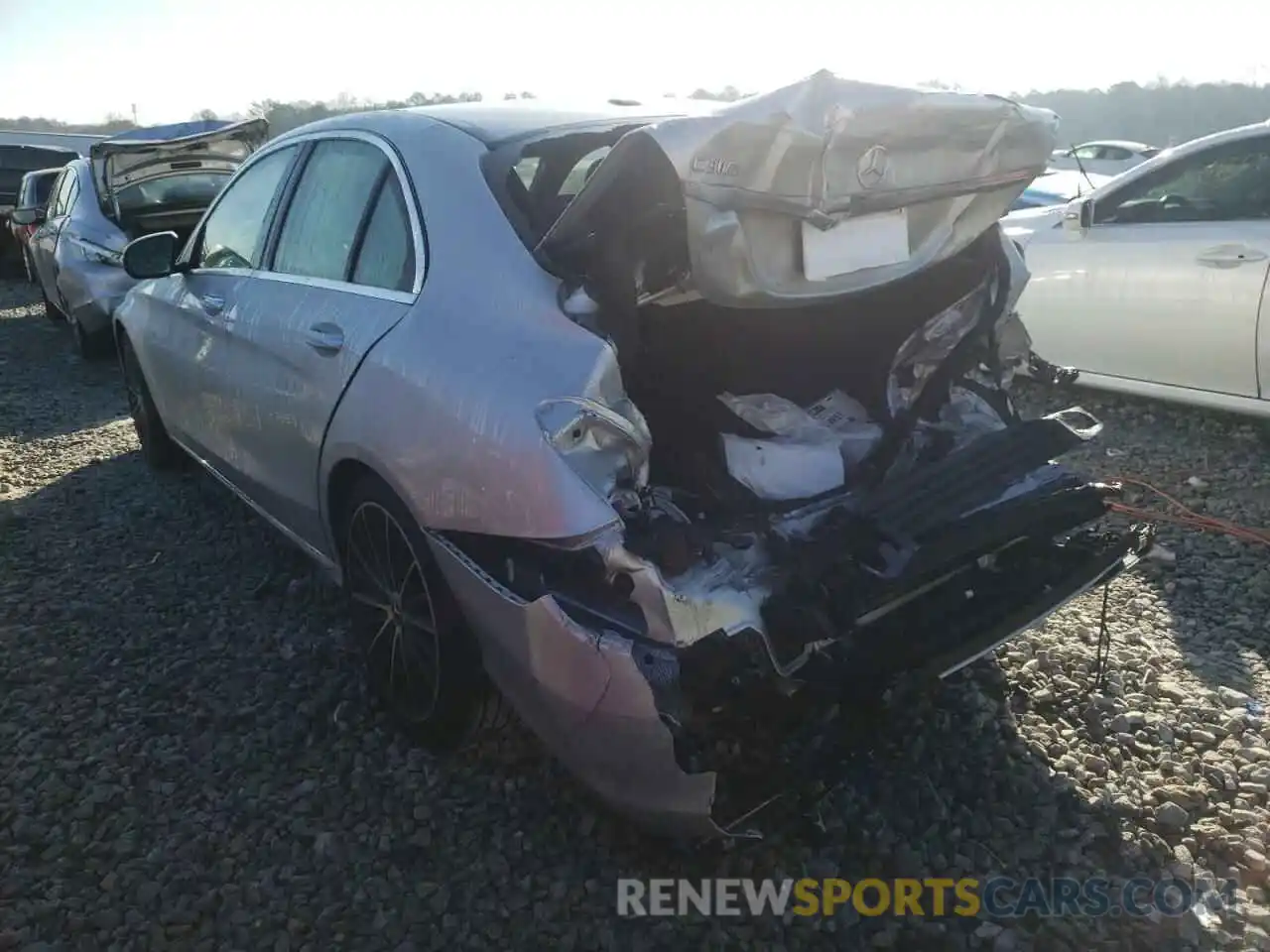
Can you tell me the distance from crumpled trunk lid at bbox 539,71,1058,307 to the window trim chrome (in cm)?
42

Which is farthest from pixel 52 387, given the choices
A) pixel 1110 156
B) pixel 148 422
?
pixel 1110 156

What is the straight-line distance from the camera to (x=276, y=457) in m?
3.35

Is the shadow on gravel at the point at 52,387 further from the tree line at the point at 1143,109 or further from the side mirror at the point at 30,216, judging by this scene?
the tree line at the point at 1143,109

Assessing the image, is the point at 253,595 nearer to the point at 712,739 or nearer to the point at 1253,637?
the point at 712,739

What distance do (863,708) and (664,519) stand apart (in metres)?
0.59

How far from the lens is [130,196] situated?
8.12m

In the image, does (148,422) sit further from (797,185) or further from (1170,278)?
(1170,278)

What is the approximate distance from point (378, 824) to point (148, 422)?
331 cm

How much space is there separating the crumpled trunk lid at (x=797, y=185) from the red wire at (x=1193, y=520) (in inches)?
76.2

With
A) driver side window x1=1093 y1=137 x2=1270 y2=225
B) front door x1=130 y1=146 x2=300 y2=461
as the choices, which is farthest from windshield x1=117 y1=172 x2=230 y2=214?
driver side window x1=1093 y1=137 x2=1270 y2=225

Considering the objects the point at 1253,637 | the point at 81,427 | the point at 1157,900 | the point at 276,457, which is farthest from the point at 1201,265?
the point at 81,427

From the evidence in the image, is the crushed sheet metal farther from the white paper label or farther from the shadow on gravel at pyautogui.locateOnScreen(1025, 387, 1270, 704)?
the shadow on gravel at pyautogui.locateOnScreen(1025, 387, 1270, 704)

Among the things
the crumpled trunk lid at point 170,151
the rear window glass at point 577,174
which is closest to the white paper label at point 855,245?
the rear window glass at point 577,174

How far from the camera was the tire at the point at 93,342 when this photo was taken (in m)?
8.20
